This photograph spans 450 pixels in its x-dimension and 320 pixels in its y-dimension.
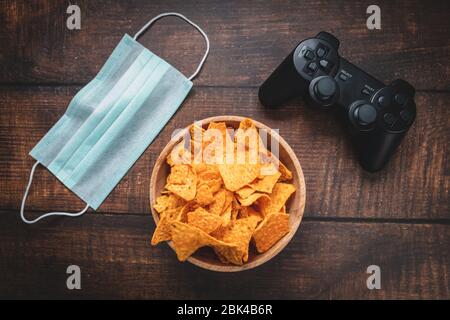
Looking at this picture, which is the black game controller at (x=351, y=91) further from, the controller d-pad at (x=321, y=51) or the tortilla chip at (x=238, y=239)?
the tortilla chip at (x=238, y=239)

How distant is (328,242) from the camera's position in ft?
3.04

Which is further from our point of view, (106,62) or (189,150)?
(106,62)

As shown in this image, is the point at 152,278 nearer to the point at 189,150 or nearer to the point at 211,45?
the point at 189,150

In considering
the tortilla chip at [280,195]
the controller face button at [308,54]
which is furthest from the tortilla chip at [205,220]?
the controller face button at [308,54]

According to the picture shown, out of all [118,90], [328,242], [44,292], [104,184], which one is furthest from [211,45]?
[44,292]

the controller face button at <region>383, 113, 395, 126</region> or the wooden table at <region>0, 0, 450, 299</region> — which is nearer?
the controller face button at <region>383, 113, 395, 126</region>

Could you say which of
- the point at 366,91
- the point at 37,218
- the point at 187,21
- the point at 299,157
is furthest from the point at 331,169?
the point at 37,218

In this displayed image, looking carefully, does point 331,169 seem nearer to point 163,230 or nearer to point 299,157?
point 299,157

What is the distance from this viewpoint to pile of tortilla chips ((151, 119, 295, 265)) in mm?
771

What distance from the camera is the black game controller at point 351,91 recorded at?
815 mm

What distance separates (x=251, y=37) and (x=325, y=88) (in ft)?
0.72

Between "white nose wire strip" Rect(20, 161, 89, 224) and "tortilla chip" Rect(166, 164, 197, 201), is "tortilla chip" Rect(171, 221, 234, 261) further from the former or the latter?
"white nose wire strip" Rect(20, 161, 89, 224)

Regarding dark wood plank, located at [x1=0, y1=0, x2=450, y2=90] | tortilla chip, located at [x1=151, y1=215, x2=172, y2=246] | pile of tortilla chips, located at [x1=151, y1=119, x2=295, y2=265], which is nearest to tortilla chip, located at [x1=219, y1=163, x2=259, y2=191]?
pile of tortilla chips, located at [x1=151, y1=119, x2=295, y2=265]

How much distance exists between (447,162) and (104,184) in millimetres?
684
